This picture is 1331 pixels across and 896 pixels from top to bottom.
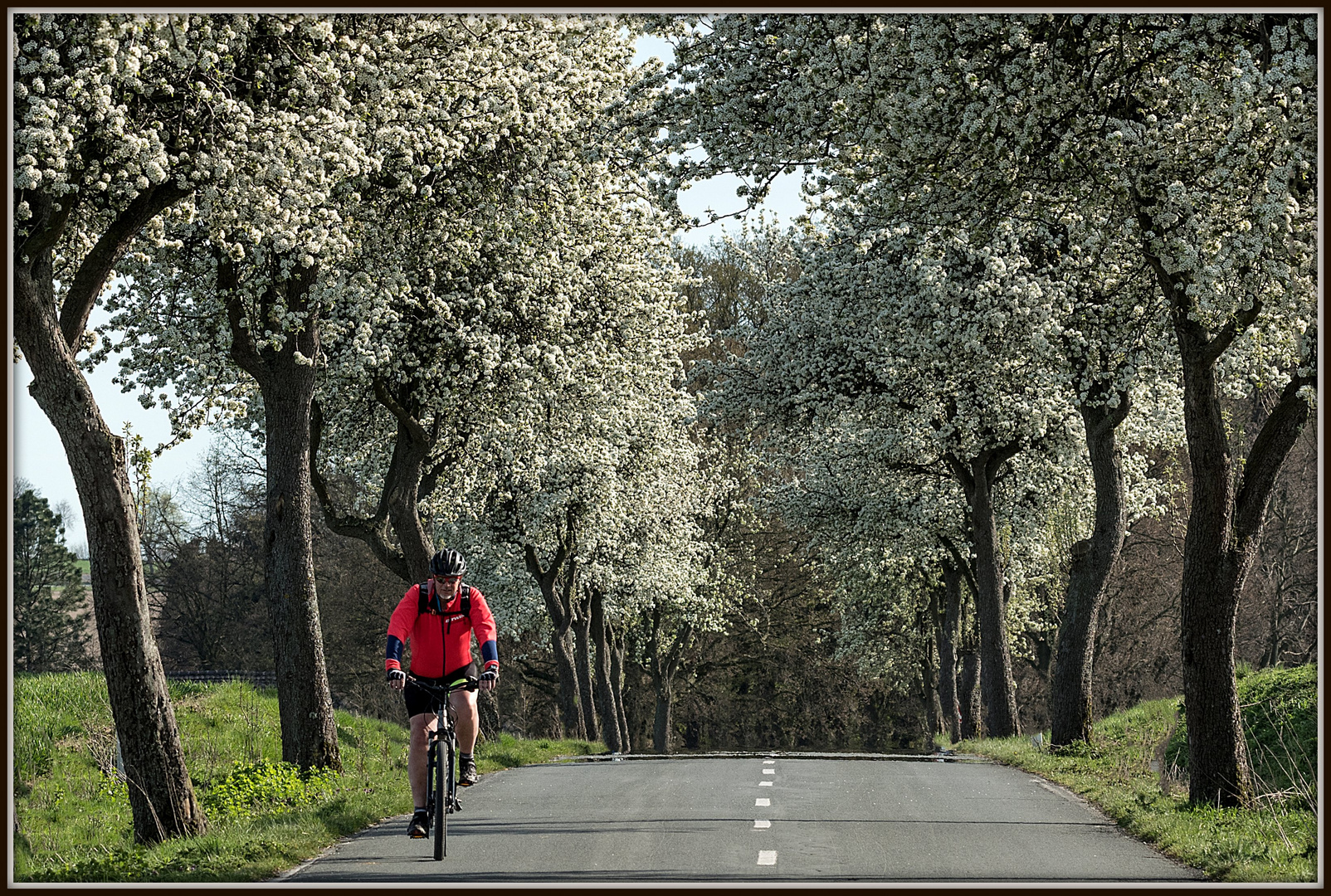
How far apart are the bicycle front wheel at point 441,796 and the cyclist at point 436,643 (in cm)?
10

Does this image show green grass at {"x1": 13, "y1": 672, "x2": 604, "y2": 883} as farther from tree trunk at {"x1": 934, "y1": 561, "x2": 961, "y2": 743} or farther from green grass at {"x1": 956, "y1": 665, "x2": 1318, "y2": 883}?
tree trunk at {"x1": 934, "y1": 561, "x2": 961, "y2": 743}

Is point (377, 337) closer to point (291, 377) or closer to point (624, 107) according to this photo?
point (291, 377)

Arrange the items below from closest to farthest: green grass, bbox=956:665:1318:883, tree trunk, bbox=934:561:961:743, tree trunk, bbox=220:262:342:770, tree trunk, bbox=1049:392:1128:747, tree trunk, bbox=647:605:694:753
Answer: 1. green grass, bbox=956:665:1318:883
2. tree trunk, bbox=220:262:342:770
3. tree trunk, bbox=1049:392:1128:747
4. tree trunk, bbox=934:561:961:743
5. tree trunk, bbox=647:605:694:753

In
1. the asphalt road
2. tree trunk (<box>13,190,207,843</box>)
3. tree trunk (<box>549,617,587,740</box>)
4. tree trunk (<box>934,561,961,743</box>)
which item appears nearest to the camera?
the asphalt road

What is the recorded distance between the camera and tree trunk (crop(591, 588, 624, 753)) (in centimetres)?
3759

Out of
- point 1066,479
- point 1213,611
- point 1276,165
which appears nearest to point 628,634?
point 1066,479

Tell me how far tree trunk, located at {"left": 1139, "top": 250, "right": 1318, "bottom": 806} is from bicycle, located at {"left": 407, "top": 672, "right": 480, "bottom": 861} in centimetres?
727

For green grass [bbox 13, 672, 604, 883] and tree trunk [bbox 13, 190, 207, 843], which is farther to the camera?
tree trunk [bbox 13, 190, 207, 843]

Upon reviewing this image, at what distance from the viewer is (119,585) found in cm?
1161

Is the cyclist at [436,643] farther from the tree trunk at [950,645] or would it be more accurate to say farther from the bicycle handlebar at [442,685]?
the tree trunk at [950,645]

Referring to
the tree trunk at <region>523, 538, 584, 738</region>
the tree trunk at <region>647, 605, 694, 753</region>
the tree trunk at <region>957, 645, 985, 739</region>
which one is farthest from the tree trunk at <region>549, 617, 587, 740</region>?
the tree trunk at <region>647, 605, 694, 753</region>

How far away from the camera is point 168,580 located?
54469 mm

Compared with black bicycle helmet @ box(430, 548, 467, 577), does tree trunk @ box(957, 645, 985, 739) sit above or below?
below

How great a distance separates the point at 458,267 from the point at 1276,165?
12932 millimetres
